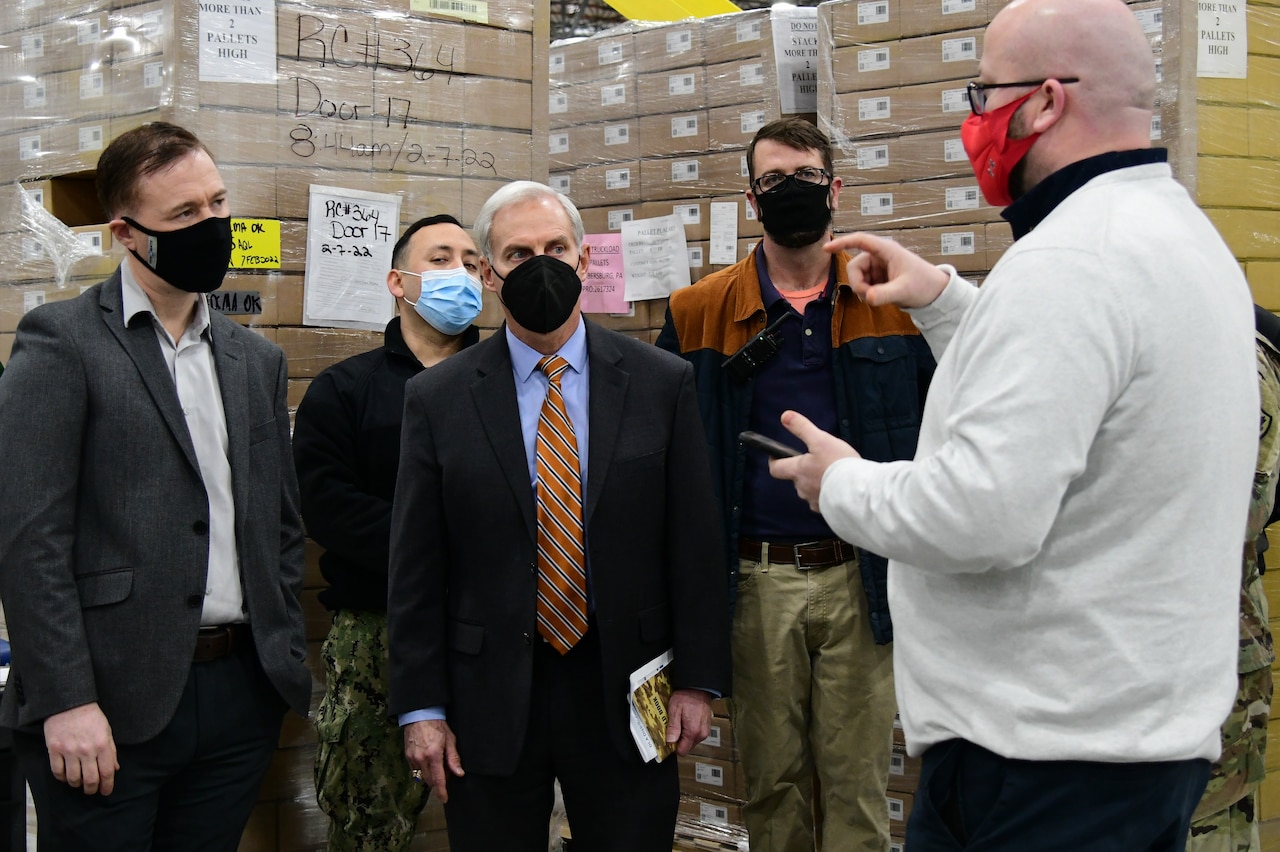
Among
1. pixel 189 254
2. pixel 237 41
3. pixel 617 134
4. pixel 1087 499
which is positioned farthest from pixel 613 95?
pixel 1087 499

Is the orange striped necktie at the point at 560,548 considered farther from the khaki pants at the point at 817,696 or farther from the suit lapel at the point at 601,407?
the khaki pants at the point at 817,696

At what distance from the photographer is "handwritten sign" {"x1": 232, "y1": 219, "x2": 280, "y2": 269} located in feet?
11.3

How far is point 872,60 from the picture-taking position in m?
4.03

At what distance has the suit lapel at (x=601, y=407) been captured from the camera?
2348mm

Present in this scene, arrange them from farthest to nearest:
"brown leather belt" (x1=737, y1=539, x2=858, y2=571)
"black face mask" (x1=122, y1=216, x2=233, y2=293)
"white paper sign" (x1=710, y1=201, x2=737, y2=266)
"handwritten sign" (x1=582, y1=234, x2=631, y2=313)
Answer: "handwritten sign" (x1=582, y1=234, x2=631, y2=313) < "white paper sign" (x1=710, y1=201, x2=737, y2=266) < "brown leather belt" (x1=737, y1=539, x2=858, y2=571) < "black face mask" (x1=122, y1=216, x2=233, y2=293)

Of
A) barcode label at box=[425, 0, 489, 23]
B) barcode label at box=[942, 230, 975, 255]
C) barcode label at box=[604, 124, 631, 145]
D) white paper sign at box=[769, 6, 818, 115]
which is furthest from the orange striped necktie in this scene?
barcode label at box=[604, 124, 631, 145]

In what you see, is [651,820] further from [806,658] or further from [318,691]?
[318,691]

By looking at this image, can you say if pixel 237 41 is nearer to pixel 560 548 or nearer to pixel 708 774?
pixel 560 548

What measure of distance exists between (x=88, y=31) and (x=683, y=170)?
206 cm

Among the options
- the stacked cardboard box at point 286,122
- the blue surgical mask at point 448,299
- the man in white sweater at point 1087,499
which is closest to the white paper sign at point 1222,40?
the stacked cardboard box at point 286,122

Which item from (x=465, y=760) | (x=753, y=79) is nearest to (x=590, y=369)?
(x=465, y=760)

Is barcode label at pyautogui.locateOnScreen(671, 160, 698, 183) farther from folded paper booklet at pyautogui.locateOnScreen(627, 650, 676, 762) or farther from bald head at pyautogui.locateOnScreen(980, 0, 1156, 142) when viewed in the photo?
bald head at pyautogui.locateOnScreen(980, 0, 1156, 142)

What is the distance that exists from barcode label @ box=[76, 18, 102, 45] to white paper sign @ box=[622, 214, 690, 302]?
1910 mm

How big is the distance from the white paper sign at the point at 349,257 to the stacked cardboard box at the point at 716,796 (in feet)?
6.01
